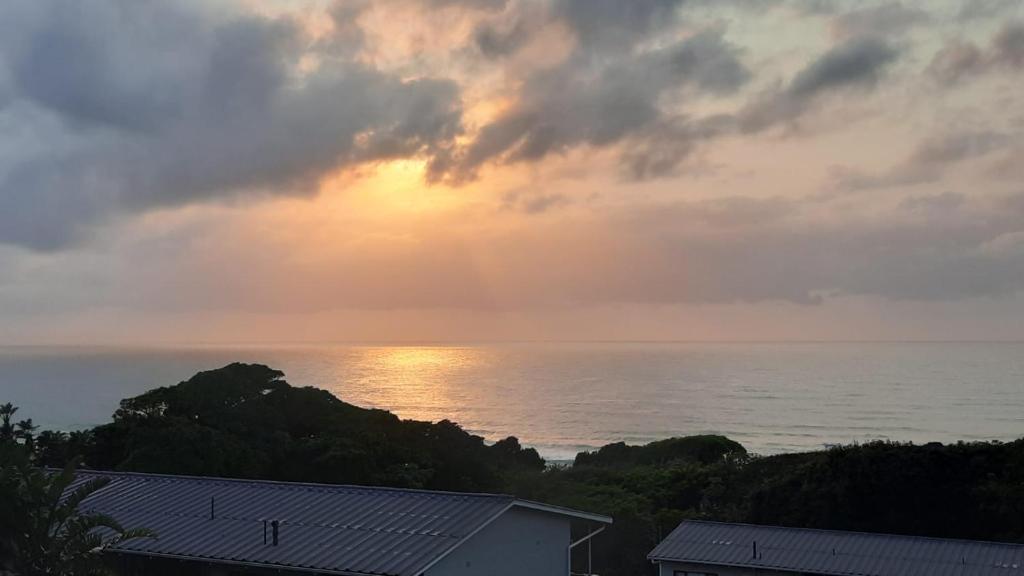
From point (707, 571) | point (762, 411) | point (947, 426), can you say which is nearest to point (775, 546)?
point (707, 571)

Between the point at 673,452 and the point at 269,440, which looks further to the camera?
the point at 673,452

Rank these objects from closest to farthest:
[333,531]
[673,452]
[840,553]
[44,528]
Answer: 1. [44,528]
2. [333,531]
3. [840,553]
4. [673,452]

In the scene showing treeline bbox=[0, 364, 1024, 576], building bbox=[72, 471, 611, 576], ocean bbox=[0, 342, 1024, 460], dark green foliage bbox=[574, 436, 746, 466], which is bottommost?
ocean bbox=[0, 342, 1024, 460]

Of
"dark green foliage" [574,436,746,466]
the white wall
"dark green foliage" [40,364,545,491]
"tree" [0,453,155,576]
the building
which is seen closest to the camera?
"tree" [0,453,155,576]

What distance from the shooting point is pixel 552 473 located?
52.9 meters

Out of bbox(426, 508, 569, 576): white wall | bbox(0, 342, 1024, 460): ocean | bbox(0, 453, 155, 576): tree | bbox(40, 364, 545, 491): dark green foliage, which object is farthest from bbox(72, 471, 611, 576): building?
bbox(0, 342, 1024, 460): ocean

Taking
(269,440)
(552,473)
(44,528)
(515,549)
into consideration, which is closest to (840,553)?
(515,549)

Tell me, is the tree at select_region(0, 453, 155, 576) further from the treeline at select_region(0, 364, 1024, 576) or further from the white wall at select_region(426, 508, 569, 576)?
the treeline at select_region(0, 364, 1024, 576)

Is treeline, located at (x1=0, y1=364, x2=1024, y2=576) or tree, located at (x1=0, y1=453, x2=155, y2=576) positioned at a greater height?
tree, located at (x1=0, y1=453, x2=155, y2=576)

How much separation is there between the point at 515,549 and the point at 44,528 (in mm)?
9850

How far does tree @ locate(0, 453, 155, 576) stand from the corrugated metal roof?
15.2 meters

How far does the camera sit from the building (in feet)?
60.2

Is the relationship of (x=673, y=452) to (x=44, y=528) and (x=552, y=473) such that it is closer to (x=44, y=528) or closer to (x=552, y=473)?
(x=552, y=473)

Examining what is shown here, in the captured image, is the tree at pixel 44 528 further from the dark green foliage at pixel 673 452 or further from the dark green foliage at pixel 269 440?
the dark green foliage at pixel 673 452
